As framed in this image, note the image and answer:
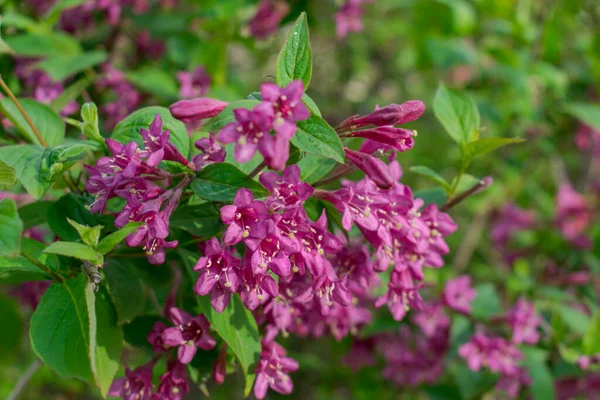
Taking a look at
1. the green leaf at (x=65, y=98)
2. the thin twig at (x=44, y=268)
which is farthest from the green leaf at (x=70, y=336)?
the green leaf at (x=65, y=98)

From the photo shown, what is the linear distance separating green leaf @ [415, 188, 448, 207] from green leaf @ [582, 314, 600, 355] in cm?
90

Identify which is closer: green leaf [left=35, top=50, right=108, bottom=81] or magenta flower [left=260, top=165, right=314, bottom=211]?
magenta flower [left=260, top=165, right=314, bottom=211]

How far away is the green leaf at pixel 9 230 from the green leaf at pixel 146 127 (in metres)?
0.32

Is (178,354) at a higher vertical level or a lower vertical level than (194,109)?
lower

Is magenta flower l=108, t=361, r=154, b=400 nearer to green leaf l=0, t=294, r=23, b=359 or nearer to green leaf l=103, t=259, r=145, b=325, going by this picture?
green leaf l=103, t=259, r=145, b=325

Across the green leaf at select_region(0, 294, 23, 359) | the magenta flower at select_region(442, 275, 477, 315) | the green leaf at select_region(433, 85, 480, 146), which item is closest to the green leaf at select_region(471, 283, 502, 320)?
the magenta flower at select_region(442, 275, 477, 315)

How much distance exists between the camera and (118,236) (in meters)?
1.21

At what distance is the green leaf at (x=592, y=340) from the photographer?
2209 mm

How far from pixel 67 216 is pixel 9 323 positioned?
5.34 feet

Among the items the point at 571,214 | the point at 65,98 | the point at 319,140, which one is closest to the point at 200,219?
the point at 319,140

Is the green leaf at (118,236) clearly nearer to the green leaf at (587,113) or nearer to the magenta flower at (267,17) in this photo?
the magenta flower at (267,17)

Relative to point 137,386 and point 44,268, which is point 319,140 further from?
point 137,386

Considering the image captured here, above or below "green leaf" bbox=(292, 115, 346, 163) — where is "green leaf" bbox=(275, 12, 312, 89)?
above

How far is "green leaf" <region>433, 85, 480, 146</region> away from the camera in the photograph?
169 cm
